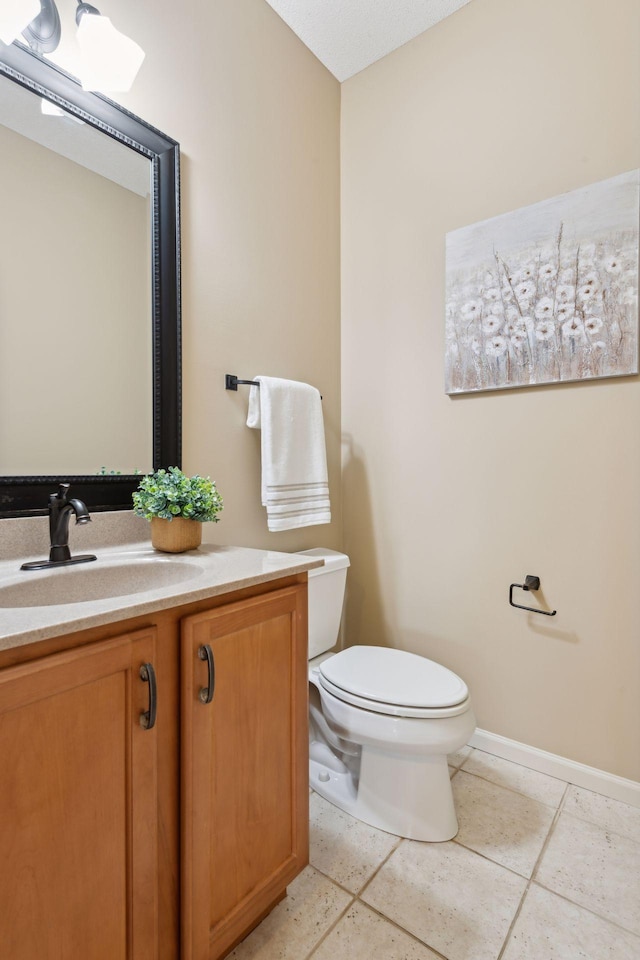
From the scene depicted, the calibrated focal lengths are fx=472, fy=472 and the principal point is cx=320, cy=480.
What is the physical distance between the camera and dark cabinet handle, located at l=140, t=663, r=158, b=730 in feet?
2.55

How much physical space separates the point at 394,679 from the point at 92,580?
2.95ft

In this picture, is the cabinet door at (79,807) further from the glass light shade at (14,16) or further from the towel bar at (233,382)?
the glass light shade at (14,16)

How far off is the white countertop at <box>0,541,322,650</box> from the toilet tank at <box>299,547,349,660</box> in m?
0.45

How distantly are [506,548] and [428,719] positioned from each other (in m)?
0.71

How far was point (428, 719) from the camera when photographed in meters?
1.27

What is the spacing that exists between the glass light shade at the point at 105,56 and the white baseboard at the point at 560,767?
2365 mm

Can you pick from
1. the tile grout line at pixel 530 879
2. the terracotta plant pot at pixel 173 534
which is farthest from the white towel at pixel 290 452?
the tile grout line at pixel 530 879

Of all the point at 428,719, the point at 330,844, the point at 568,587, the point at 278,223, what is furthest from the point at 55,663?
the point at 278,223

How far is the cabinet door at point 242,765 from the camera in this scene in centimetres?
86

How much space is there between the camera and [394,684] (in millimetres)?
1386

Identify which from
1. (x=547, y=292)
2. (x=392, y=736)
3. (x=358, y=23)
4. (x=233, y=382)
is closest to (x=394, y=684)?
(x=392, y=736)

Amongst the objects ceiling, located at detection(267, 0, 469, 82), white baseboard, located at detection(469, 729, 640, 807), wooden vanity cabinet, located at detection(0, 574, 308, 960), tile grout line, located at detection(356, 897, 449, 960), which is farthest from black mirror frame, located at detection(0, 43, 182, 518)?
white baseboard, located at detection(469, 729, 640, 807)

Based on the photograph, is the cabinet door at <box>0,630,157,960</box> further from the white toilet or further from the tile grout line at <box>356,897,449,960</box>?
the white toilet

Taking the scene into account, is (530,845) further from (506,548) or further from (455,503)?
(455,503)
